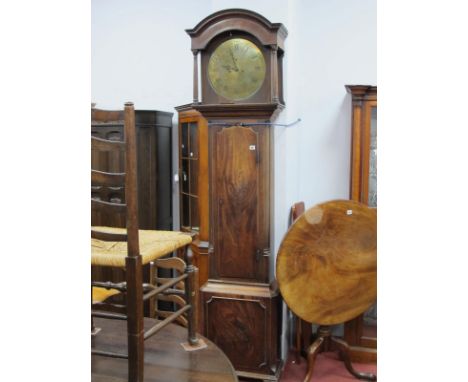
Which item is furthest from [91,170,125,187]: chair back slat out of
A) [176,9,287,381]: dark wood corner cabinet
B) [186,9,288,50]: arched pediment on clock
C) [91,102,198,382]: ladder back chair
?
[186,9,288,50]: arched pediment on clock

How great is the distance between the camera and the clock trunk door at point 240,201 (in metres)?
2.90

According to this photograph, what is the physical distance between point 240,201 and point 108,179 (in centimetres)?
158

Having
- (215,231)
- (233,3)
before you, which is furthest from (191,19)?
(215,231)

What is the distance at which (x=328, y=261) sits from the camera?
2.87 meters

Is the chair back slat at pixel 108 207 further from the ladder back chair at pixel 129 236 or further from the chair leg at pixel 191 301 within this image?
the chair leg at pixel 191 301

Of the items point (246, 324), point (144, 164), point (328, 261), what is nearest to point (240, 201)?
point (328, 261)

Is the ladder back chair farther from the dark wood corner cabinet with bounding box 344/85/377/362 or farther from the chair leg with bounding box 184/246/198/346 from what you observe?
the dark wood corner cabinet with bounding box 344/85/377/362

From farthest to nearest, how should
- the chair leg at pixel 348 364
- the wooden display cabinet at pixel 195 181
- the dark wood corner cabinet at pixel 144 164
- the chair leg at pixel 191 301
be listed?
the dark wood corner cabinet at pixel 144 164, the wooden display cabinet at pixel 195 181, the chair leg at pixel 348 364, the chair leg at pixel 191 301

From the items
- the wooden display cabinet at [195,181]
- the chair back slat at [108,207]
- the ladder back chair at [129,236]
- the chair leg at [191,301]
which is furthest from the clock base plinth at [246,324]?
the chair back slat at [108,207]

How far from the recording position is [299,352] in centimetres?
344

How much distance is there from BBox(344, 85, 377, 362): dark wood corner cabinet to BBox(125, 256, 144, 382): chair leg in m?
2.10
